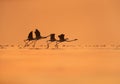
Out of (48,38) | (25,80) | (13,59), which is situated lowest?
(25,80)

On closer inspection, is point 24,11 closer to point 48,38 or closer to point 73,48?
point 48,38

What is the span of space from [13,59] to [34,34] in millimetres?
317

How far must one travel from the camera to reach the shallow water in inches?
66.8

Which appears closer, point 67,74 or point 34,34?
point 67,74

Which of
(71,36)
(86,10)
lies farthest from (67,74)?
(86,10)

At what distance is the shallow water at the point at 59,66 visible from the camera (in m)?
1.70

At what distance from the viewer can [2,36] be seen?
191 centimetres

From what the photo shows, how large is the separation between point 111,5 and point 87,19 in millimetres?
266

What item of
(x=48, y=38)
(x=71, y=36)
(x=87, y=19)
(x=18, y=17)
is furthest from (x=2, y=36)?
(x=87, y=19)

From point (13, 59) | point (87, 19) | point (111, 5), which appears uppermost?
point (111, 5)

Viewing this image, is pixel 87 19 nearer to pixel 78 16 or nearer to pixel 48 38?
pixel 78 16

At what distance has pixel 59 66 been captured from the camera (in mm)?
1763

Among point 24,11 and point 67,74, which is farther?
point 24,11

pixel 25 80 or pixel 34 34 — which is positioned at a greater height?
pixel 34 34
